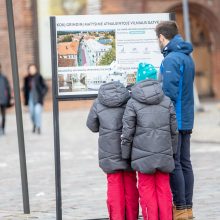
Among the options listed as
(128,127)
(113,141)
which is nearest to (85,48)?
(113,141)

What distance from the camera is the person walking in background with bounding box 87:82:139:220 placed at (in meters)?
7.63

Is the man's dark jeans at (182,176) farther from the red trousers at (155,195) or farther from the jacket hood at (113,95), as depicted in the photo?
the jacket hood at (113,95)

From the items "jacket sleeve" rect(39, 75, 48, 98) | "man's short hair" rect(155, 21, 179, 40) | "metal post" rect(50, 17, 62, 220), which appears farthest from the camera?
"jacket sleeve" rect(39, 75, 48, 98)

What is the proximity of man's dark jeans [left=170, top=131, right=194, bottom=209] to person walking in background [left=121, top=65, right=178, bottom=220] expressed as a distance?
0.62 m

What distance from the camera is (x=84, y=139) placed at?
18938mm

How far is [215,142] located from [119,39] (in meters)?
8.88

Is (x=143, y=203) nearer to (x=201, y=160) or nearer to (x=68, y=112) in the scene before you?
(x=201, y=160)

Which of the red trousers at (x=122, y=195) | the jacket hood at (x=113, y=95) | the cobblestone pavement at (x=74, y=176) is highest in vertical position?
the jacket hood at (x=113, y=95)

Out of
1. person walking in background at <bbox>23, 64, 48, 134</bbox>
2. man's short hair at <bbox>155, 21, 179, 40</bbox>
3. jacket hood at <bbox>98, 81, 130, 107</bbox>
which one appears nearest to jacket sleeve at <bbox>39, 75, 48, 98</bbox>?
person walking in background at <bbox>23, 64, 48, 134</bbox>

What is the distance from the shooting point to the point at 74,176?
12.6m

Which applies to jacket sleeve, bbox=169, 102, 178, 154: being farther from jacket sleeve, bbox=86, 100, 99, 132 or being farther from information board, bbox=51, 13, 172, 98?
information board, bbox=51, 13, 172, 98

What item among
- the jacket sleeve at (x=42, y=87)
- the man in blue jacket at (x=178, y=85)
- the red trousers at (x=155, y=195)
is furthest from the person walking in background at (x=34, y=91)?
the red trousers at (x=155, y=195)

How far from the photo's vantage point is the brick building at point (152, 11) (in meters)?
29.7

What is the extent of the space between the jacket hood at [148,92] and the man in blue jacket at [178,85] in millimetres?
541
